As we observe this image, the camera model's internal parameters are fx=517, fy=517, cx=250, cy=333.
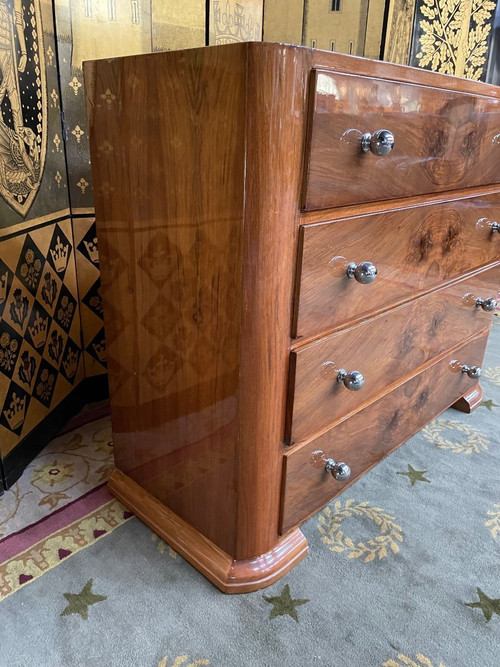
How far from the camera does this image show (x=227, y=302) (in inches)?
31.8

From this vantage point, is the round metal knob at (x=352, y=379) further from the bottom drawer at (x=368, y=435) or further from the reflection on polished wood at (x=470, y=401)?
the reflection on polished wood at (x=470, y=401)

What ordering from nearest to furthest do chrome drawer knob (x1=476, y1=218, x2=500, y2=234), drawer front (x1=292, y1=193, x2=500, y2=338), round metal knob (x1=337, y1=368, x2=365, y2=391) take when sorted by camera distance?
1. drawer front (x1=292, y1=193, x2=500, y2=338)
2. round metal knob (x1=337, y1=368, x2=365, y2=391)
3. chrome drawer knob (x1=476, y1=218, x2=500, y2=234)

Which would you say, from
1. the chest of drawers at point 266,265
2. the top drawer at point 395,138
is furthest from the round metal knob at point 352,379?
the top drawer at point 395,138

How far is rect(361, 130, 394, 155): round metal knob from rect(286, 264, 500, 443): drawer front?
12.1 inches

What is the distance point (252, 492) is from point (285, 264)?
0.41 m

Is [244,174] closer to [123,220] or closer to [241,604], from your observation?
[123,220]

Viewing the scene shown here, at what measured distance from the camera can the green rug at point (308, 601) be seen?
867mm

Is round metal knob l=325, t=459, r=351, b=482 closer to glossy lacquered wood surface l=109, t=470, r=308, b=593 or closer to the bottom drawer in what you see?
the bottom drawer

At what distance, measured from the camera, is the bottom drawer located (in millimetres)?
979

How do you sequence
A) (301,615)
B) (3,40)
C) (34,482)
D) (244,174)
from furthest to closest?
(34,482) < (3,40) < (301,615) < (244,174)

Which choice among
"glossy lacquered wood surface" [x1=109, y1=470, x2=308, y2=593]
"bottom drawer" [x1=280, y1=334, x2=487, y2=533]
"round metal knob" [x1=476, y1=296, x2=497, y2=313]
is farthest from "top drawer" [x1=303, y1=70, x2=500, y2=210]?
"glossy lacquered wood surface" [x1=109, y1=470, x2=308, y2=593]

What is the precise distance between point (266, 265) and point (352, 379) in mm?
299

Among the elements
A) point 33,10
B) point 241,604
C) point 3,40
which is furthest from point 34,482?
point 33,10

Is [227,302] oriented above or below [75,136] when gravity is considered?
below
